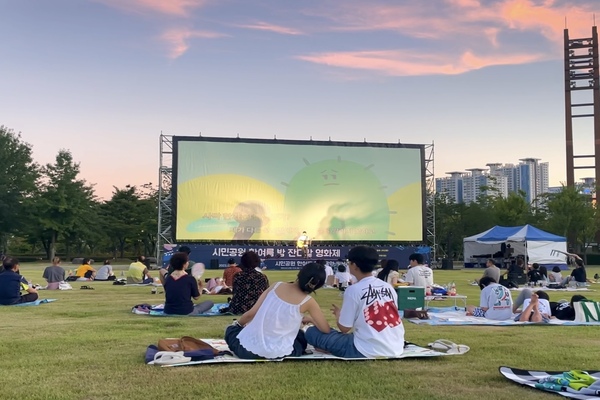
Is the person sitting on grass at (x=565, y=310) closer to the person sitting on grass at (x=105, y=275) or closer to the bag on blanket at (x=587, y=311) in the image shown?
the bag on blanket at (x=587, y=311)

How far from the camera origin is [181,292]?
24.8 feet

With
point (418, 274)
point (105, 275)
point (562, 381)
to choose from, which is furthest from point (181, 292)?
point (105, 275)

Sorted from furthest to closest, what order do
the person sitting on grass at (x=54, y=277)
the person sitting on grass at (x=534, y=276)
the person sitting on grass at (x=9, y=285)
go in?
the person sitting on grass at (x=534, y=276), the person sitting on grass at (x=54, y=277), the person sitting on grass at (x=9, y=285)

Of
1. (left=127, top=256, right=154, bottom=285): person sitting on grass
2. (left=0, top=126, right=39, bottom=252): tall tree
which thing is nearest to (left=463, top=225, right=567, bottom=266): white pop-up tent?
(left=127, top=256, right=154, bottom=285): person sitting on grass

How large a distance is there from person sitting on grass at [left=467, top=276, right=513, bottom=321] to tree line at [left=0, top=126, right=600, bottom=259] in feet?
109

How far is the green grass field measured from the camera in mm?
3629

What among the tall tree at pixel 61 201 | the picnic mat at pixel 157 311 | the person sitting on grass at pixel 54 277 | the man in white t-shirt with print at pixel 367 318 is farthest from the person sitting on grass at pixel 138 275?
the tall tree at pixel 61 201

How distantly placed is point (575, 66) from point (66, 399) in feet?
157

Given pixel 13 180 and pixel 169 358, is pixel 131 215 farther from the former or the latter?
pixel 169 358

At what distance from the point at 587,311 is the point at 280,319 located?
487cm

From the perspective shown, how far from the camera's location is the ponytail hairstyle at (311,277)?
4293 mm

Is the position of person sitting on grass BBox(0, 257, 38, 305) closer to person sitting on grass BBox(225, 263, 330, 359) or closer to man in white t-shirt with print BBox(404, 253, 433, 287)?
person sitting on grass BBox(225, 263, 330, 359)

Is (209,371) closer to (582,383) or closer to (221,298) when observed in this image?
(582,383)

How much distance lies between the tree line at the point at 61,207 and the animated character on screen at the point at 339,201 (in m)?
21.5
